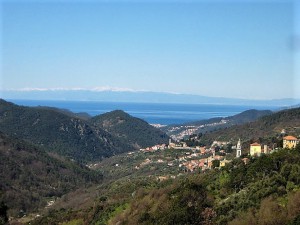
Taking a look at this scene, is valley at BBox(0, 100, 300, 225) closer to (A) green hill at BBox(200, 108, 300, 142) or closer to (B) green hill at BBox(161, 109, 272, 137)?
(A) green hill at BBox(200, 108, 300, 142)

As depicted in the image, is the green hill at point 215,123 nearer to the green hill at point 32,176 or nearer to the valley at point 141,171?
the valley at point 141,171

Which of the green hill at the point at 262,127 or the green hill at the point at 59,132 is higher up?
the green hill at the point at 262,127

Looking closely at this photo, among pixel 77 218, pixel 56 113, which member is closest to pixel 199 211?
pixel 77 218

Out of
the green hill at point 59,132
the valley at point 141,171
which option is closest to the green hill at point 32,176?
the valley at point 141,171

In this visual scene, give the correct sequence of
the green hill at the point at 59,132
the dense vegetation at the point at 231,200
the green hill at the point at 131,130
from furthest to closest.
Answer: the green hill at the point at 131,130
the green hill at the point at 59,132
the dense vegetation at the point at 231,200

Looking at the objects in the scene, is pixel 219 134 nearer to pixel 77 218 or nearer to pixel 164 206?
pixel 77 218

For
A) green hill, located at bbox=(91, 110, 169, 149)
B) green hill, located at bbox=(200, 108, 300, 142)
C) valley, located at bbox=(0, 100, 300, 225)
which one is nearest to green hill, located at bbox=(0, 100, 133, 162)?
valley, located at bbox=(0, 100, 300, 225)
